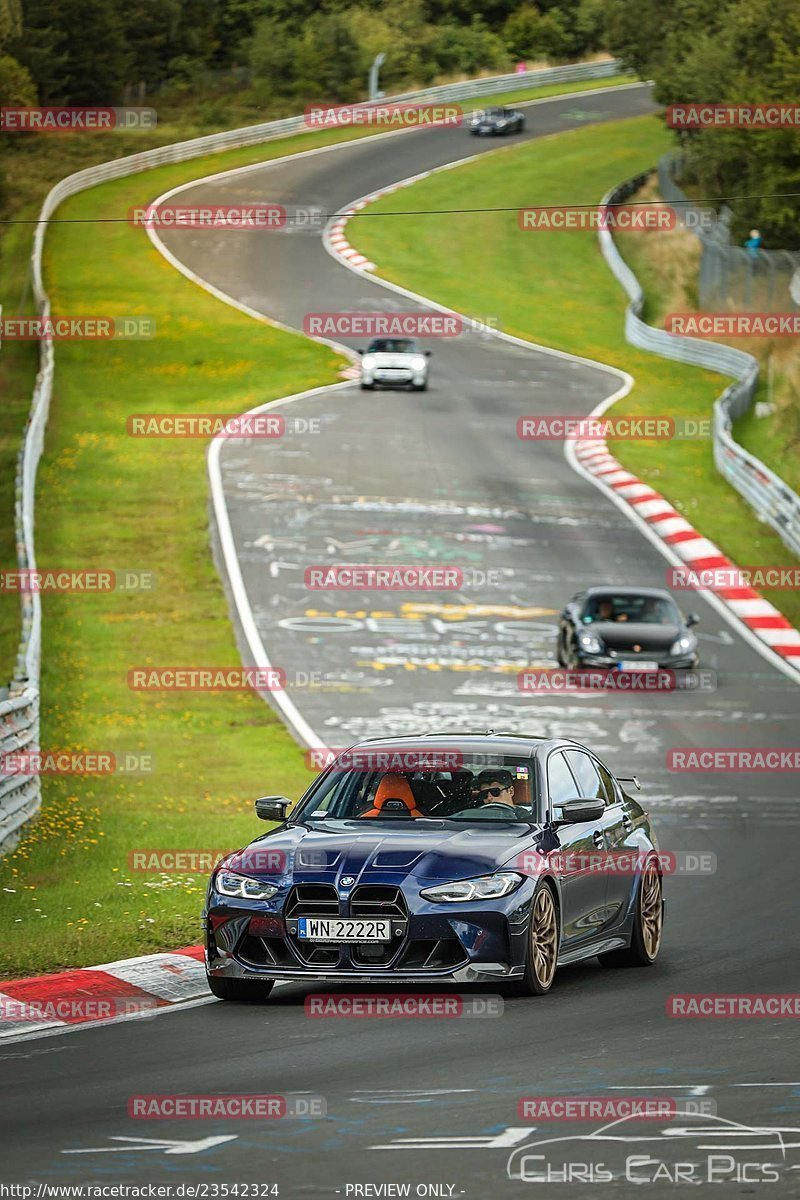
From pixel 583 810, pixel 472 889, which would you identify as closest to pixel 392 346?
pixel 583 810

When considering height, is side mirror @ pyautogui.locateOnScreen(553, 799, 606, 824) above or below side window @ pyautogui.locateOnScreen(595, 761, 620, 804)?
above

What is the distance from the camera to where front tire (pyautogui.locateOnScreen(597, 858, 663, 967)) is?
489 inches

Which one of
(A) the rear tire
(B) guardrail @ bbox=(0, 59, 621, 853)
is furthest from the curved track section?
(B) guardrail @ bbox=(0, 59, 621, 853)

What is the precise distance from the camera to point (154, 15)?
302 ft

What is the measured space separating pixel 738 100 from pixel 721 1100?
172ft

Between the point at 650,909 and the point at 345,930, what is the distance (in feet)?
8.96

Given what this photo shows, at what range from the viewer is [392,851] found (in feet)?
35.8

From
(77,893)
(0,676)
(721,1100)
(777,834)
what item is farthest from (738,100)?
(721,1100)

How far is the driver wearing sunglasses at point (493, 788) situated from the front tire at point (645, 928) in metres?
1.22

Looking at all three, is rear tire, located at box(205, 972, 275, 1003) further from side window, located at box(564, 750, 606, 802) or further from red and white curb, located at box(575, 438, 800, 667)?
red and white curb, located at box(575, 438, 800, 667)

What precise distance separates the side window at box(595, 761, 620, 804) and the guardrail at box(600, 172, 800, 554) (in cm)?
2189

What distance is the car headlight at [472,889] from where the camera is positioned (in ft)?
34.9

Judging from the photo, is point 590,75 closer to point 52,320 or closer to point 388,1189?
point 52,320

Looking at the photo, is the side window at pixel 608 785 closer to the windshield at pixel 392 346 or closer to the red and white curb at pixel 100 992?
the red and white curb at pixel 100 992
